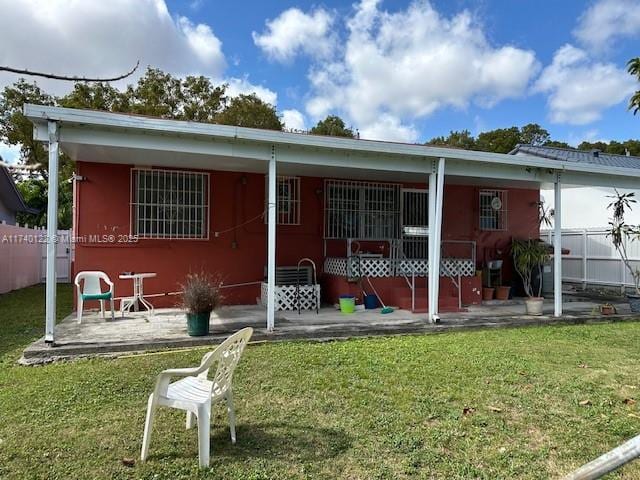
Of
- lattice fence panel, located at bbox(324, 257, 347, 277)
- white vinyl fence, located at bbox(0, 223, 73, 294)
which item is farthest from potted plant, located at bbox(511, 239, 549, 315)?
white vinyl fence, located at bbox(0, 223, 73, 294)

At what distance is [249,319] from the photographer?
7.28 meters

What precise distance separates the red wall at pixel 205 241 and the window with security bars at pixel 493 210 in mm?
4168

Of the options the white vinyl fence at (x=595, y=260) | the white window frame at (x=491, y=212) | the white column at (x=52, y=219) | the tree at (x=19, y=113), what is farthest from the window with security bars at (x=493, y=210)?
the tree at (x=19, y=113)

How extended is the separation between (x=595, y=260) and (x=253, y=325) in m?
10.5

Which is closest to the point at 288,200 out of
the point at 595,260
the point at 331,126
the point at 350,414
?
the point at 350,414

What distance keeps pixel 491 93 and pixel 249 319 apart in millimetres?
18493

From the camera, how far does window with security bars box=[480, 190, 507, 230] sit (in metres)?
11.0

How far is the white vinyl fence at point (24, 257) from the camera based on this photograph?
1176cm

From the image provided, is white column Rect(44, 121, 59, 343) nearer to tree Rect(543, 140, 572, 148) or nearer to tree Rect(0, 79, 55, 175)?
tree Rect(0, 79, 55, 175)

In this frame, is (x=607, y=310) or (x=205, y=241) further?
(x=205, y=241)

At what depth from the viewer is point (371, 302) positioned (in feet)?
28.4

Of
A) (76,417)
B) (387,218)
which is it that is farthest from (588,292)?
(76,417)

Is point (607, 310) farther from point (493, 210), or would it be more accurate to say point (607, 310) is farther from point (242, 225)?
point (242, 225)

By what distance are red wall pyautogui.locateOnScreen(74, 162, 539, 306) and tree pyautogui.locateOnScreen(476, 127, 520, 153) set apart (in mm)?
28284
